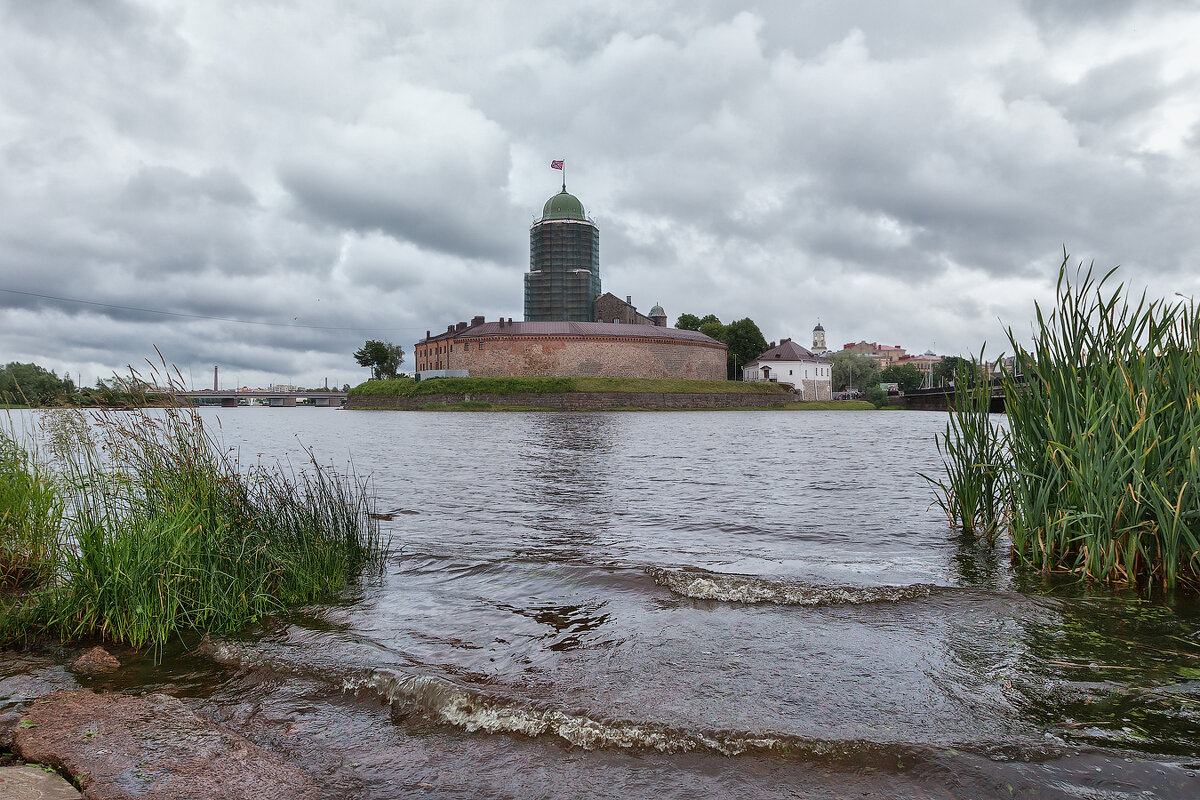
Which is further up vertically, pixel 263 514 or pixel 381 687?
pixel 263 514

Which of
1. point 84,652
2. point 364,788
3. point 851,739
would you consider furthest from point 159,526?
point 851,739

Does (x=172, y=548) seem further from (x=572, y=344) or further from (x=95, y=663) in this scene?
(x=572, y=344)

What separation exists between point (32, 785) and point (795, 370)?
102 m

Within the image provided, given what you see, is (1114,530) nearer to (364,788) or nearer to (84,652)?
(364,788)

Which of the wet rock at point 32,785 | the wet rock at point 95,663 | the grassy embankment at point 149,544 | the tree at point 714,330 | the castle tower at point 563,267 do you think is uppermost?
the castle tower at point 563,267

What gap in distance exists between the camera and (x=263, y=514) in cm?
583

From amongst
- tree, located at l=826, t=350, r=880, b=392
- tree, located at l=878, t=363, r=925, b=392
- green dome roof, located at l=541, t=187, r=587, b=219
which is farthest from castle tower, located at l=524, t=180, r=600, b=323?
tree, located at l=878, t=363, r=925, b=392

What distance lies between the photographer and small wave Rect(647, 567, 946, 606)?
565 centimetres

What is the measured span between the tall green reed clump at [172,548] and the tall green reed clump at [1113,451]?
619 centimetres

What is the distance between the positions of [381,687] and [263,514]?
255 cm

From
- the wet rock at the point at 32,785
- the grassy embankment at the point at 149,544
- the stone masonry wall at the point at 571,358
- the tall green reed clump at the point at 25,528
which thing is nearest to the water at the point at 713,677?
the grassy embankment at the point at 149,544

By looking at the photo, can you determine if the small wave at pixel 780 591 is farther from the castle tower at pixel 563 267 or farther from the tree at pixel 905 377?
the tree at pixel 905 377

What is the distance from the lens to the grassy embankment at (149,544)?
4.46 meters

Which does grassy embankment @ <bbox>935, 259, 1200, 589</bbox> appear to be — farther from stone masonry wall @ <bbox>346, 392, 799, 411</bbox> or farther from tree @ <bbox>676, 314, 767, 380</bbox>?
tree @ <bbox>676, 314, 767, 380</bbox>
